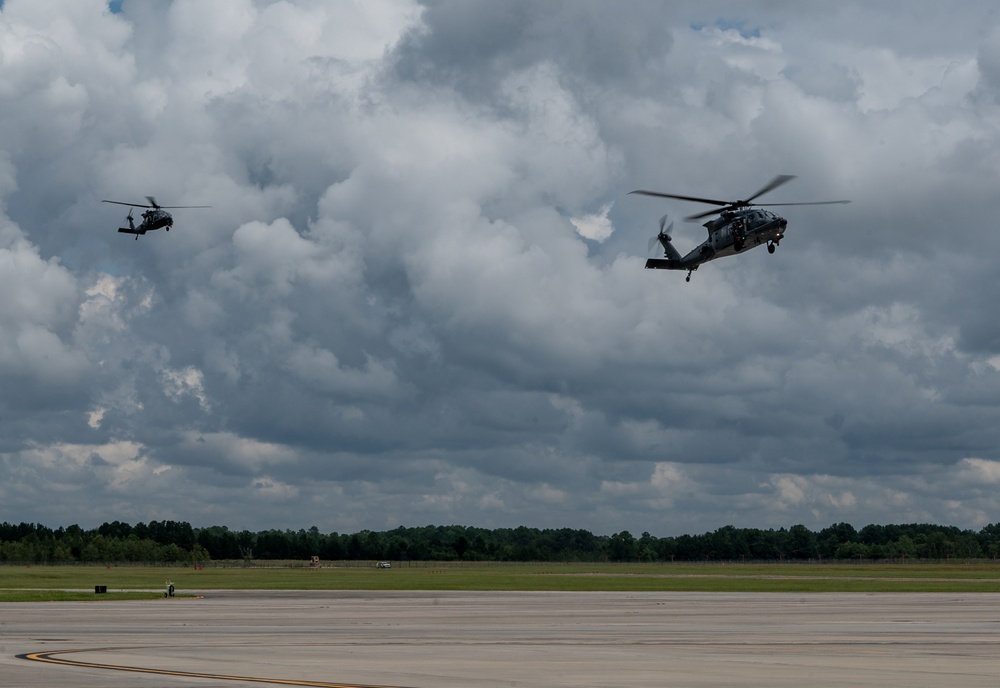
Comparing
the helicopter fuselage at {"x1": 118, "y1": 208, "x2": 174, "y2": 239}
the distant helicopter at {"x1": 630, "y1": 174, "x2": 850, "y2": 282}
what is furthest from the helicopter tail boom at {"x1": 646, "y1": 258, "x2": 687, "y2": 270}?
the helicopter fuselage at {"x1": 118, "y1": 208, "x2": 174, "y2": 239}

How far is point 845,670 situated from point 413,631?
20093 mm

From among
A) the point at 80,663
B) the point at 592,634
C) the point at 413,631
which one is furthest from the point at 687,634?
the point at 80,663

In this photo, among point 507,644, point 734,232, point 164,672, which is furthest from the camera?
point 734,232

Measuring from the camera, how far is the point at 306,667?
31.1 m

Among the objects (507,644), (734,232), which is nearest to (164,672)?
(507,644)

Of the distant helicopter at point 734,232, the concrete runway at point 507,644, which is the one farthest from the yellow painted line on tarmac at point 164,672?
the distant helicopter at point 734,232

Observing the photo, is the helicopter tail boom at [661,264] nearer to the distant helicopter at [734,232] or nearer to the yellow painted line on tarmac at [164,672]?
the distant helicopter at [734,232]

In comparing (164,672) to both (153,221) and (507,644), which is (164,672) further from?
(153,221)

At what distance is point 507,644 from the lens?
129ft

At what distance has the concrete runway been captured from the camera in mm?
28281

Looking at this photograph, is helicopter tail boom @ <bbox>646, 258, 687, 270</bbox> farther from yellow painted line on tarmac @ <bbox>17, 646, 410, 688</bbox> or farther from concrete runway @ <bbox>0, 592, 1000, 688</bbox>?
yellow painted line on tarmac @ <bbox>17, 646, 410, 688</bbox>

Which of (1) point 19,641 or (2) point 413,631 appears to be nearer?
(1) point 19,641

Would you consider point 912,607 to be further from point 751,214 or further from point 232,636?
point 232,636

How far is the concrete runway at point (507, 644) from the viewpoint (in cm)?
2828
